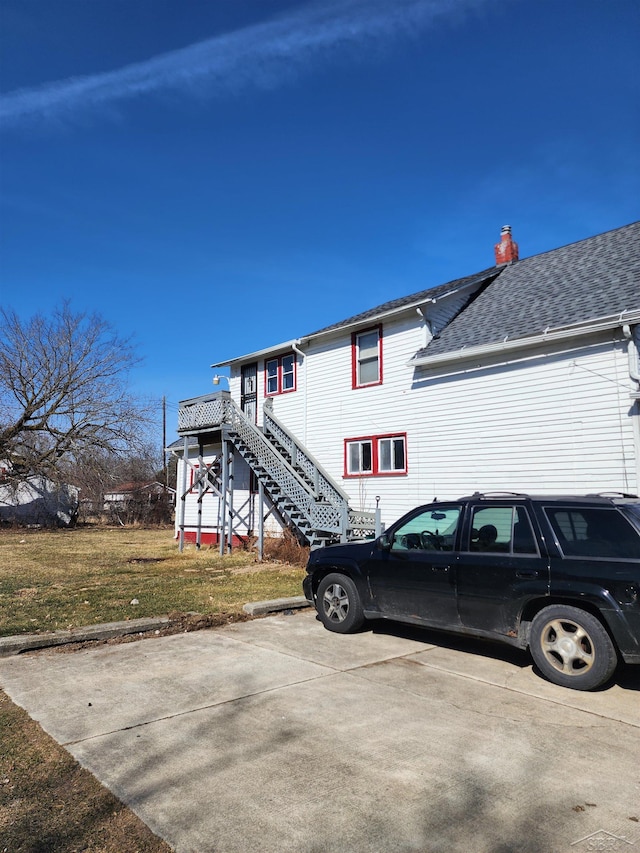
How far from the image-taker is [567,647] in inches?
216

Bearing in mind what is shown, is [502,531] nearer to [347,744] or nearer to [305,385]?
[347,744]

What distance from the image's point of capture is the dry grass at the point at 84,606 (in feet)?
10.3

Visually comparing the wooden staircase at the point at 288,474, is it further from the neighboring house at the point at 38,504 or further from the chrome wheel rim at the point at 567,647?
the neighboring house at the point at 38,504

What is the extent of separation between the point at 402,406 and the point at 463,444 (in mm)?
2193

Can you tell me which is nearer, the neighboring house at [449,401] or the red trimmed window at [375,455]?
the neighboring house at [449,401]

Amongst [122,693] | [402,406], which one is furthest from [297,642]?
[402,406]

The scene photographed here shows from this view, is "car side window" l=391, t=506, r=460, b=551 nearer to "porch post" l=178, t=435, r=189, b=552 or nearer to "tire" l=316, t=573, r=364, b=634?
"tire" l=316, t=573, r=364, b=634

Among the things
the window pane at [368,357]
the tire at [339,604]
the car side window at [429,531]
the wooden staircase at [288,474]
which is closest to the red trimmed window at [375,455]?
the wooden staircase at [288,474]

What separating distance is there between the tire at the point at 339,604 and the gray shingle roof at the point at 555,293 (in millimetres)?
7648

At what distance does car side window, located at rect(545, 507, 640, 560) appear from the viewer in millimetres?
5344

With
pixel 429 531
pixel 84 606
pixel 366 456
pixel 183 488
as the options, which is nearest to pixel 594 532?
pixel 429 531

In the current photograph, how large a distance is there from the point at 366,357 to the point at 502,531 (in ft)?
36.2

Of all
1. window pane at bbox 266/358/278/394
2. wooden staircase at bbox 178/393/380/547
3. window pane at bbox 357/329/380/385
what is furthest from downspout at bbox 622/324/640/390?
window pane at bbox 266/358/278/394

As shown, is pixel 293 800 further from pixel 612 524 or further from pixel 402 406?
pixel 402 406
